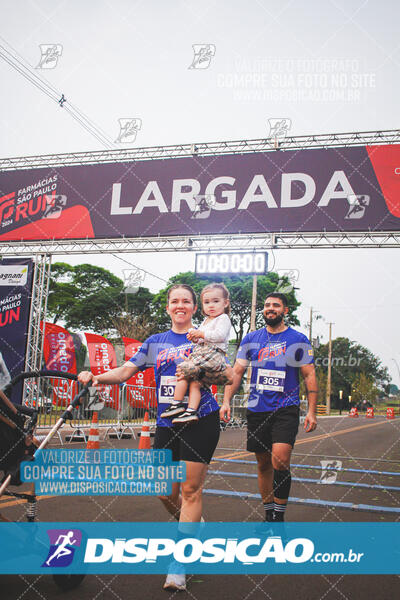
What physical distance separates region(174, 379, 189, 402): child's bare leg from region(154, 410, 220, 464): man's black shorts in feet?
0.60

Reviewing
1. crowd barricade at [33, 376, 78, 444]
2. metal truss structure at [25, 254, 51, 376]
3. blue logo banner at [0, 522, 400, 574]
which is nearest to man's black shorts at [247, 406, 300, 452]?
blue logo banner at [0, 522, 400, 574]

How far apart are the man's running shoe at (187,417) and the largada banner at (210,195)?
9.85 m

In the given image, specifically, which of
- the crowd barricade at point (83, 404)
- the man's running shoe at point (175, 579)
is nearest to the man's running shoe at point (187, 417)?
the man's running shoe at point (175, 579)

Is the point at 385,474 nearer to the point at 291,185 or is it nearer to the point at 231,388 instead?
the point at 231,388

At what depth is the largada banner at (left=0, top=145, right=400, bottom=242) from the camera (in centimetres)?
1264

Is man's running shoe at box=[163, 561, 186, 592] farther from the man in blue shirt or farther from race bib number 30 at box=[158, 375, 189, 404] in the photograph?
the man in blue shirt

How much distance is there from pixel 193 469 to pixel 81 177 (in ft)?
41.9

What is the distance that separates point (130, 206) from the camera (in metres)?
14.2

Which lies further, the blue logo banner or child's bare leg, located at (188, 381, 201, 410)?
child's bare leg, located at (188, 381, 201, 410)

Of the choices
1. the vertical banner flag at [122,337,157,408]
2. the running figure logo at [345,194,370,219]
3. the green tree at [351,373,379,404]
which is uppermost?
the running figure logo at [345,194,370,219]

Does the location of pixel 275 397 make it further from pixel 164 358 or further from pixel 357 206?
pixel 357 206

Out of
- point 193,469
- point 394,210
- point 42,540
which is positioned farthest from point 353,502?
point 394,210

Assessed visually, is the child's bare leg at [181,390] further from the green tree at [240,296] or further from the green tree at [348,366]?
the green tree at [348,366]

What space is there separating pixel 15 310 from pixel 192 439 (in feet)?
40.6
